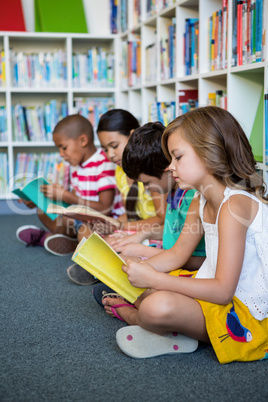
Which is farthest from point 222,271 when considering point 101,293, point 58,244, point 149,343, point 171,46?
point 171,46

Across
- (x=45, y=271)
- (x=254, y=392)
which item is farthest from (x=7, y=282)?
(x=254, y=392)

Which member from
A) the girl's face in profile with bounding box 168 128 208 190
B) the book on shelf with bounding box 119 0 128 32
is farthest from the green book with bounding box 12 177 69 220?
the book on shelf with bounding box 119 0 128 32

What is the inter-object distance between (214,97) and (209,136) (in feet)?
3.04

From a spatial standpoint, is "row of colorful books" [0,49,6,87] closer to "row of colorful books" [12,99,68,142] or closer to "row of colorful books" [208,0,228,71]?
"row of colorful books" [12,99,68,142]

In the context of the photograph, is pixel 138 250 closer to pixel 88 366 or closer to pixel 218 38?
pixel 88 366

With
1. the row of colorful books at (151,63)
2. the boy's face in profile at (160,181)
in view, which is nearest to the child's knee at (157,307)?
the boy's face in profile at (160,181)

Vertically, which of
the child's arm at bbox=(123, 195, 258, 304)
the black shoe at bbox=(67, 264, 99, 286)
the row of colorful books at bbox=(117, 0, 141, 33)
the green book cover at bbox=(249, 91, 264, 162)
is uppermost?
the row of colorful books at bbox=(117, 0, 141, 33)

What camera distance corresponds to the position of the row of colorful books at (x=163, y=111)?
262 cm

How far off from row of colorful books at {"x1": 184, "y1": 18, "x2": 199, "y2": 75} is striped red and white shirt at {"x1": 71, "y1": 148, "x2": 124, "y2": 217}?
586mm

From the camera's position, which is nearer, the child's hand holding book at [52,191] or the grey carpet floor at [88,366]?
the grey carpet floor at [88,366]

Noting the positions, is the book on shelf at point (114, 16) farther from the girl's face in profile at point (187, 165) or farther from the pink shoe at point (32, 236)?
the girl's face in profile at point (187, 165)

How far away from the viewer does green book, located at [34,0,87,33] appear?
3.45 m

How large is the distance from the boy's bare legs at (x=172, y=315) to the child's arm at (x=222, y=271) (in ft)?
0.09

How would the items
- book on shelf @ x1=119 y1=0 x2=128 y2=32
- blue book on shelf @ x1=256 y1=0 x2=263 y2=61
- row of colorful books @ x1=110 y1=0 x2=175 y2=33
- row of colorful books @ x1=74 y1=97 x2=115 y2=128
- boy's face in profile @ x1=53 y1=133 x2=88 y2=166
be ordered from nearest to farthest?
blue book on shelf @ x1=256 y1=0 x2=263 y2=61
boy's face in profile @ x1=53 y1=133 x2=88 y2=166
row of colorful books @ x1=110 y1=0 x2=175 y2=33
book on shelf @ x1=119 y1=0 x2=128 y2=32
row of colorful books @ x1=74 y1=97 x2=115 y2=128
